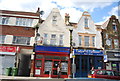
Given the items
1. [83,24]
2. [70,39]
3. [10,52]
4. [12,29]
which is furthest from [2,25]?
[83,24]

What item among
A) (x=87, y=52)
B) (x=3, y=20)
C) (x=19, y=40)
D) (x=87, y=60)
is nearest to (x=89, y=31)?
(x=87, y=52)

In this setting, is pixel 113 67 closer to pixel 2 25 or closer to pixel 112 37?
pixel 112 37

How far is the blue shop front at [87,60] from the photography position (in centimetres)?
1994

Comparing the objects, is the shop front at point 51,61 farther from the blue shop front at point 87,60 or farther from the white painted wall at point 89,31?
the white painted wall at point 89,31

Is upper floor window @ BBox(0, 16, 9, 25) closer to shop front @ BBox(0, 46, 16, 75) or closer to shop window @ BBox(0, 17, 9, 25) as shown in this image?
shop window @ BBox(0, 17, 9, 25)

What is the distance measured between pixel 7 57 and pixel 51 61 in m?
6.29

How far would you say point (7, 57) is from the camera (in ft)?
63.1

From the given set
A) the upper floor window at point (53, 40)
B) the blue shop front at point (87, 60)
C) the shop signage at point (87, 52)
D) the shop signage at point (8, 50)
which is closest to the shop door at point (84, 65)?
the blue shop front at point (87, 60)

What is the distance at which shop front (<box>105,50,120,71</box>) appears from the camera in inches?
818

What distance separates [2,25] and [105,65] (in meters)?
16.7

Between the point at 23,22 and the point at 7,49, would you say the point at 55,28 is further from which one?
the point at 7,49

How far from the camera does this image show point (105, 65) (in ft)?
67.7

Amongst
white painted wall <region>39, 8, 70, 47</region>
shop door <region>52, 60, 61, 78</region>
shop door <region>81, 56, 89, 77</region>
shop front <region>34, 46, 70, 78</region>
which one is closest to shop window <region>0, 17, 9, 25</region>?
white painted wall <region>39, 8, 70, 47</region>

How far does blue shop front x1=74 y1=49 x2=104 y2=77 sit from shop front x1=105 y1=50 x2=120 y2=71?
40.8 inches
